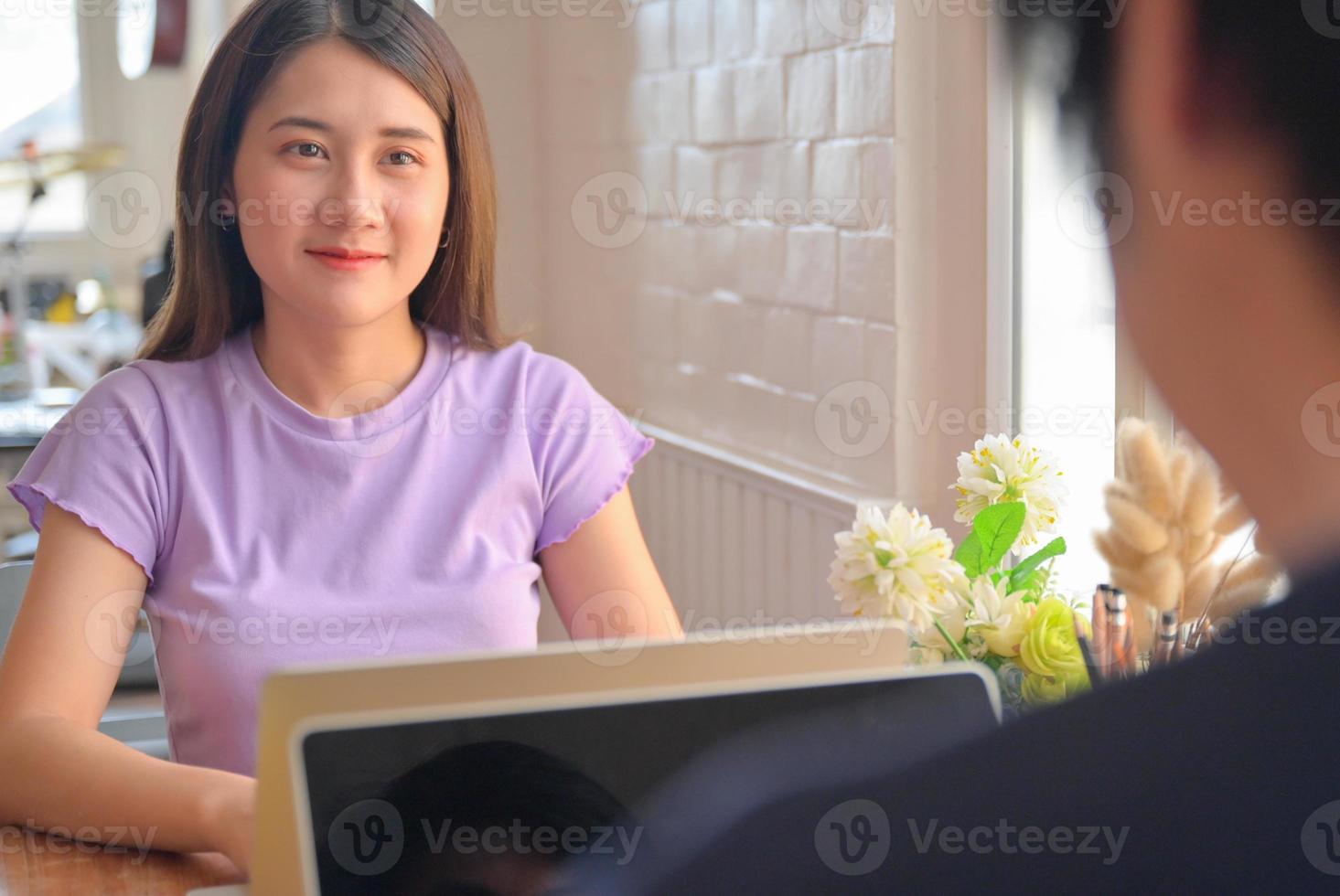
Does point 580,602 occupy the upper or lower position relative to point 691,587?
upper

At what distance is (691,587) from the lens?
9.71ft

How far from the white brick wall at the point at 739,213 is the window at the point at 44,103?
2.92 metres

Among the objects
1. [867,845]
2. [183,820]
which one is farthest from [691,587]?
[867,845]

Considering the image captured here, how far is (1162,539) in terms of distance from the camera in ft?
2.31

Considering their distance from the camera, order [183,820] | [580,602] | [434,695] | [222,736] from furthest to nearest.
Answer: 1. [580,602]
2. [222,736]
3. [183,820]
4. [434,695]

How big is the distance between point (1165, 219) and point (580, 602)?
1183mm

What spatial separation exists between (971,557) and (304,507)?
0.70 meters

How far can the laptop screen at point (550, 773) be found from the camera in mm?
609

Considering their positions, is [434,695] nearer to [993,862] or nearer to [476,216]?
[993,862]
